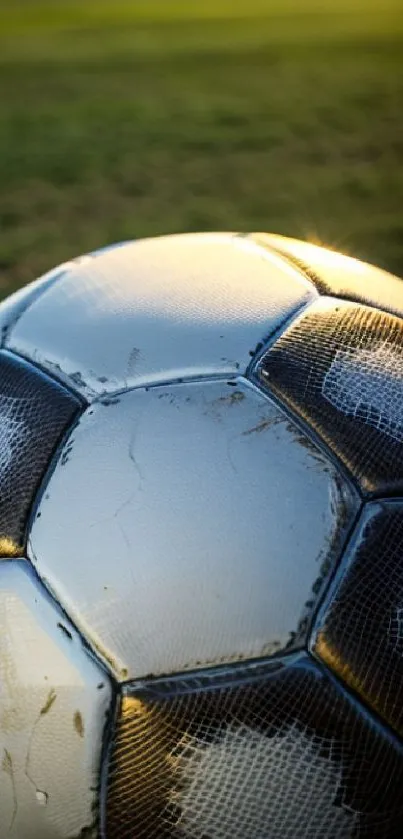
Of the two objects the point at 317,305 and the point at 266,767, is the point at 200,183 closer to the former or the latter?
the point at 317,305

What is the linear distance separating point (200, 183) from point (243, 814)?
417cm

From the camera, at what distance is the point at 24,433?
121cm

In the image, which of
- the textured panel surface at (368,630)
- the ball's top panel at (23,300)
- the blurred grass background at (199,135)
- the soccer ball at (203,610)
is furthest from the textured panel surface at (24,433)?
the blurred grass background at (199,135)

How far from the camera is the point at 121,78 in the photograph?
313 inches

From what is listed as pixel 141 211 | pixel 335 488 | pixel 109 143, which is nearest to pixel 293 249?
pixel 335 488

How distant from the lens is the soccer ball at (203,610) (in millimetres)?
1034

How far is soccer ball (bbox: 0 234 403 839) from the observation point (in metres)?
1.03

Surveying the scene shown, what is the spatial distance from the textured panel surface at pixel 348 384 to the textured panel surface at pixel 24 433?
10.8 inches

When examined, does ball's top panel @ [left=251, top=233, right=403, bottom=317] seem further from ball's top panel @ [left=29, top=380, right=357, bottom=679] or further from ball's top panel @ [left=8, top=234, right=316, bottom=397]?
ball's top panel @ [left=29, top=380, right=357, bottom=679]

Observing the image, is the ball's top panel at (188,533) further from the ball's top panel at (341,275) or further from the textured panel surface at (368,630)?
the ball's top panel at (341,275)

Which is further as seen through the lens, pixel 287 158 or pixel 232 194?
pixel 287 158

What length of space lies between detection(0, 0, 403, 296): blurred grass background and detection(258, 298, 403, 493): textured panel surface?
230cm

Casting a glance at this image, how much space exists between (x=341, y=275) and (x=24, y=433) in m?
0.57

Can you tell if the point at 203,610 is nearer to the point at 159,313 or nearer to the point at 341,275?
the point at 159,313
